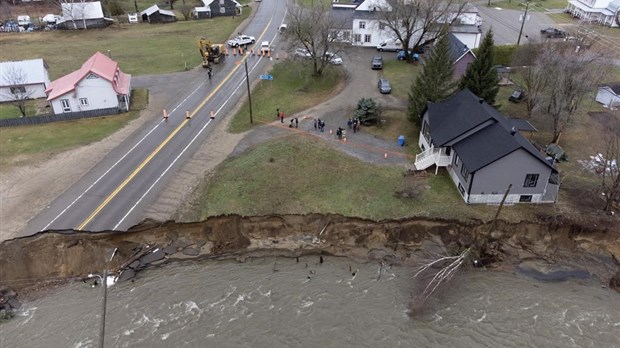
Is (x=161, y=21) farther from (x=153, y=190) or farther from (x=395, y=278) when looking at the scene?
(x=395, y=278)

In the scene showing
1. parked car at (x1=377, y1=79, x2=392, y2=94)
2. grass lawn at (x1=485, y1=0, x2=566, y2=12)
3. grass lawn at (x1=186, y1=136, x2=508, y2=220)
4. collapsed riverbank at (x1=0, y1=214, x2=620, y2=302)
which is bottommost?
collapsed riverbank at (x1=0, y1=214, x2=620, y2=302)

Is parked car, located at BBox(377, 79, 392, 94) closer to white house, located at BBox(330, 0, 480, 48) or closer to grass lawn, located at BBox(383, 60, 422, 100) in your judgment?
grass lawn, located at BBox(383, 60, 422, 100)

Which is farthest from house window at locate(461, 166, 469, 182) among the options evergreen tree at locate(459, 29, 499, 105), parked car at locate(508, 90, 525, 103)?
parked car at locate(508, 90, 525, 103)

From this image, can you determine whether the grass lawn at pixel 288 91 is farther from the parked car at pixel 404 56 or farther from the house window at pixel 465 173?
the house window at pixel 465 173

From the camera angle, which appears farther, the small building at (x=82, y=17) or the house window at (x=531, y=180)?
the small building at (x=82, y=17)

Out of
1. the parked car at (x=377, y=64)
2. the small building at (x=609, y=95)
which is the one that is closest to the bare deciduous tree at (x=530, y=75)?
the small building at (x=609, y=95)

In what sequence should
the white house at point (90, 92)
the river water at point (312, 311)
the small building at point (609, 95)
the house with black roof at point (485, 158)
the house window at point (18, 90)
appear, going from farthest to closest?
the house window at point (18, 90) < the small building at point (609, 95) < the white house at point (90, 92) < the house with black roof at point (485, 158) < the river water at point (312, 311)
